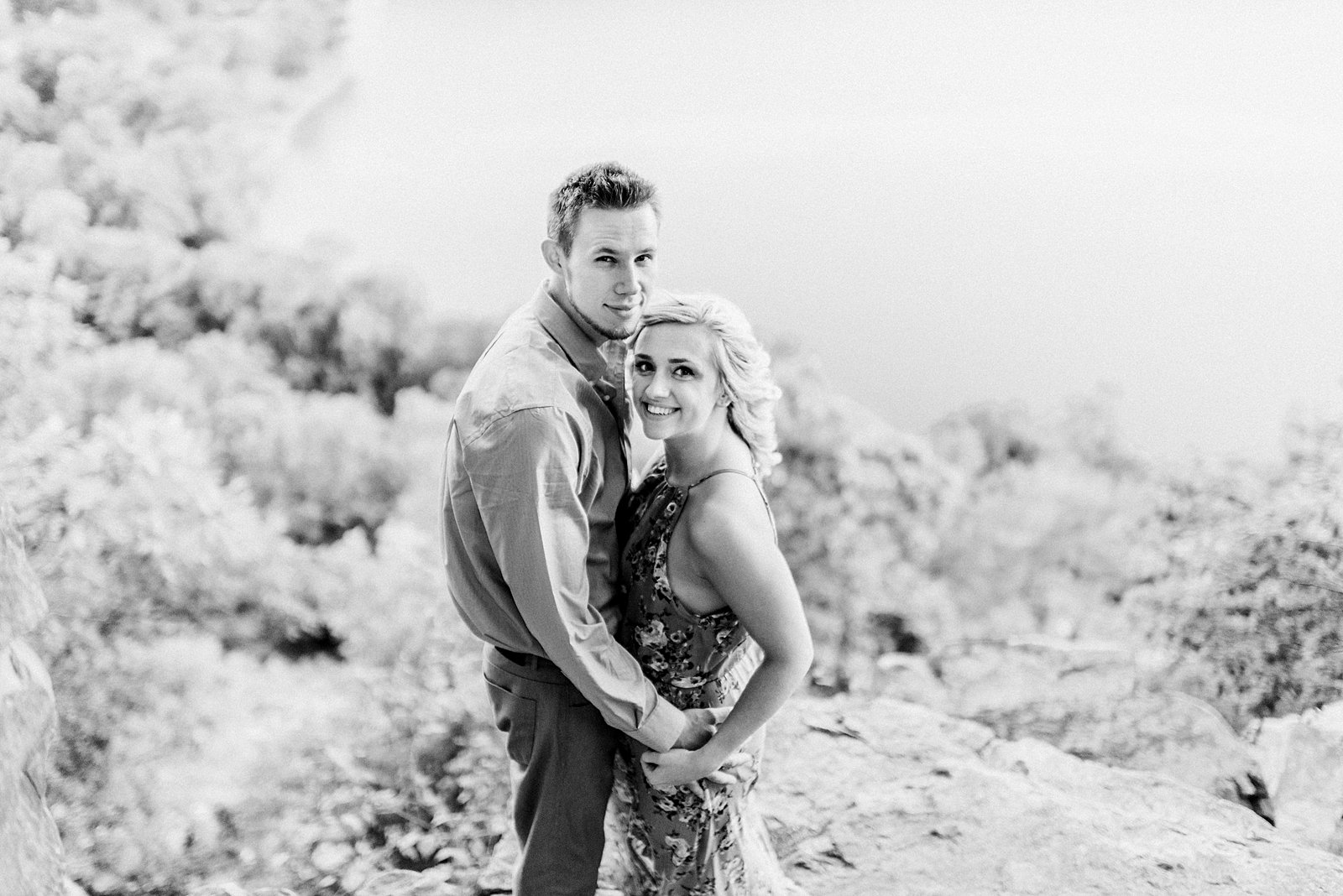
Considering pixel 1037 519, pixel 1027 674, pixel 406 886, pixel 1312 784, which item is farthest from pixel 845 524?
pixel 406 886

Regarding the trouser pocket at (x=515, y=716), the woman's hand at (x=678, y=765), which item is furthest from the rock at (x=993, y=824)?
the trouser pocket at (x=515, y=716)

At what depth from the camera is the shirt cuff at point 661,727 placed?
1.70 m

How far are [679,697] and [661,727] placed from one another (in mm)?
78

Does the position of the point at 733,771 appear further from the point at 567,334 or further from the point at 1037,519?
the point at 1037,519

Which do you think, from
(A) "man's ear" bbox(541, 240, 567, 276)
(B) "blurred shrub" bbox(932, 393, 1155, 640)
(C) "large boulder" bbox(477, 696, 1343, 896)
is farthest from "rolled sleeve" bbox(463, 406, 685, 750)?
(B) "blurred shrub" bbox(932, 393, 1155, 640)

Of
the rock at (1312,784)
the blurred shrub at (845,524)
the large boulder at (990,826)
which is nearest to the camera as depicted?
the large boulder at (990,826)

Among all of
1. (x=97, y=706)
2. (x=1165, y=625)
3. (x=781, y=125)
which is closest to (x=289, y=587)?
(x=97, y=706)

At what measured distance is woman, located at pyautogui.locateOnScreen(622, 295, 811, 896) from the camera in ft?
5.36

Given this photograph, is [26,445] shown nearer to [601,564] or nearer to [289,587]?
[289,587]

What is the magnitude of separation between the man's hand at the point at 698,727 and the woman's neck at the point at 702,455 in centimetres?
41

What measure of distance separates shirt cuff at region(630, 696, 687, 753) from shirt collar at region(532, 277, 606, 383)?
0.59 m

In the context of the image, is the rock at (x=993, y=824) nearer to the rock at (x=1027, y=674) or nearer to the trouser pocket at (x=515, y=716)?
the rock at (x=1027, y=674)

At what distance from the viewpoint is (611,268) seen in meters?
1.72

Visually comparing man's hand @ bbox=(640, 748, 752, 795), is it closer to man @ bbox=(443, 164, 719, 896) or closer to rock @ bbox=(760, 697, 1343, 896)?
man @ bbox=(443, 164, 719, 896)
